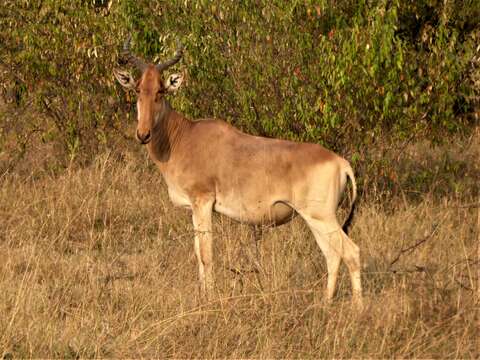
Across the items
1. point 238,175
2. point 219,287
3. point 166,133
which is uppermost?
point 166,133

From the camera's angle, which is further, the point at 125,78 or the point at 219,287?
the point at 125,78

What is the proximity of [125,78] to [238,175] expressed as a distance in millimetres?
1727

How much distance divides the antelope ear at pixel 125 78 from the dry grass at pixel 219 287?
1565 mm

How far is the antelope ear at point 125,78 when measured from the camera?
868 centimetres

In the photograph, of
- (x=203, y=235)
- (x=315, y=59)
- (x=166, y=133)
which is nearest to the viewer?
(x=203, y=235)

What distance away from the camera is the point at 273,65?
9.82m

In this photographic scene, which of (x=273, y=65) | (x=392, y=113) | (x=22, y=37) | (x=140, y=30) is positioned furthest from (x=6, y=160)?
(x=392, y=113)

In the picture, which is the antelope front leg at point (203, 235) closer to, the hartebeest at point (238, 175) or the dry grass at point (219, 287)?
the hartebeest at point (238, 175)

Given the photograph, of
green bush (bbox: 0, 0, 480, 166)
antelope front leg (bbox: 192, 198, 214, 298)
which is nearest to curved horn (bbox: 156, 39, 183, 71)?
green bush (bbox: 0, 0, 480, 166)

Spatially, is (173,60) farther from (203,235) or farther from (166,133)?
(203,235)

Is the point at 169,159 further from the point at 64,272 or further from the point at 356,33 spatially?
the point at 356,33

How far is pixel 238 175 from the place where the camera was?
8.03m

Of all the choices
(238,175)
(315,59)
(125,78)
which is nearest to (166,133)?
(125,78)

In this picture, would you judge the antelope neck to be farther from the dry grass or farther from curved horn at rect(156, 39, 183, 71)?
the dry grass
